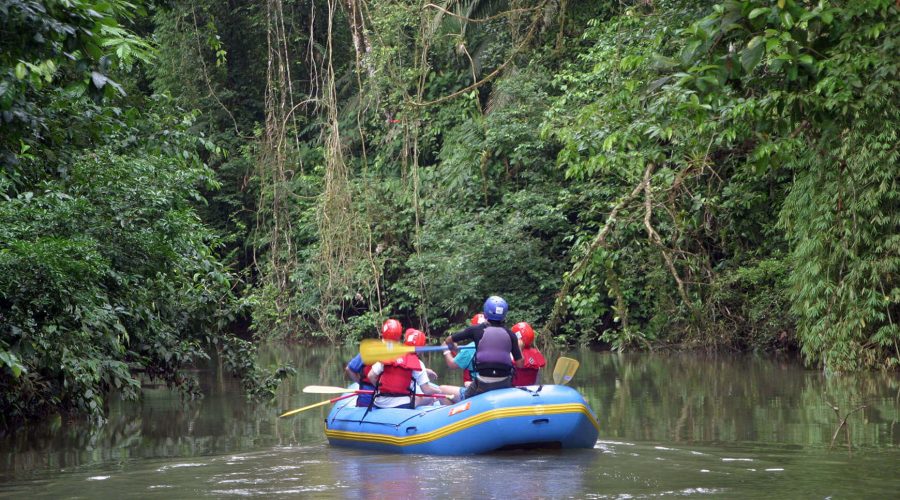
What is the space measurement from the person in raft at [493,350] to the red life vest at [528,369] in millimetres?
738

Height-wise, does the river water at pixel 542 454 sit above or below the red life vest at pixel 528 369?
below

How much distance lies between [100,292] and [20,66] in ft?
14.7

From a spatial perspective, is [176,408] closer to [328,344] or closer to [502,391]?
[502,391]

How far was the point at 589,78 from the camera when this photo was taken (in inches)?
779

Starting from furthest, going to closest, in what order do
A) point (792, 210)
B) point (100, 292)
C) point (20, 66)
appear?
point (792, 210) < point (100, 292) < point (20, 66)

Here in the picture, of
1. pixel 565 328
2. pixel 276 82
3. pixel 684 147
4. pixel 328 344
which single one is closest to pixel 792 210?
pixel 684 147

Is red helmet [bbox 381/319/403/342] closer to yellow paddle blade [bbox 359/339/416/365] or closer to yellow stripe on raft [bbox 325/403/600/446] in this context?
yellow paddle blade [bbox 359/339/416/365]

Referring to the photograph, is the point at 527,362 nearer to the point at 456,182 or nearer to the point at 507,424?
the point at 507,424

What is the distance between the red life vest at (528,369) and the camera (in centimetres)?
1093

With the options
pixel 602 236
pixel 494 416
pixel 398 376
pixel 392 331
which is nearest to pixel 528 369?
pixel 398 376

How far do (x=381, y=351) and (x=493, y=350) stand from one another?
1222 millimetres

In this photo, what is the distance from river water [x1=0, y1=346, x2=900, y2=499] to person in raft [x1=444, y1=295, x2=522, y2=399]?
75 cm

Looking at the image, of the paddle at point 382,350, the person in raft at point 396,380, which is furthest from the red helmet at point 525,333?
the person in raft at point 396,380

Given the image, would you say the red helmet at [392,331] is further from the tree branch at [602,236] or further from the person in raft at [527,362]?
the tree branch at [602,236]
